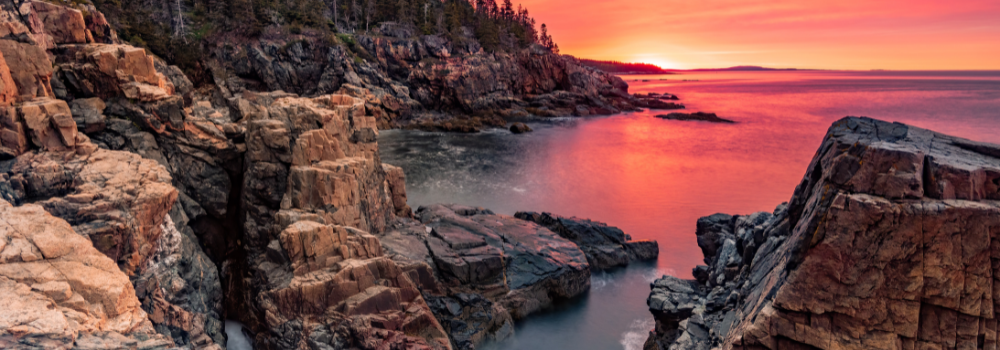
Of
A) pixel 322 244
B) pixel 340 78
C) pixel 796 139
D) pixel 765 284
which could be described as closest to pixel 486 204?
pixel 322 244

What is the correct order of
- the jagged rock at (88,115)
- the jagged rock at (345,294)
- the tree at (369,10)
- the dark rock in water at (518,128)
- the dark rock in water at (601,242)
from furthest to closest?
the tree at (369,10) → the dark rock in water at (518,128) → the dark rock in water at (601,242) → the jagged rock at (88,115) → the jagged rock at (345,294)

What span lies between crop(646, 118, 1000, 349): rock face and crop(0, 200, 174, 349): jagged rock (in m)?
9.80

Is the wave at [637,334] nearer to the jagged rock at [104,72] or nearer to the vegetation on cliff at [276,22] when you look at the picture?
the jagged rock at [104,72]

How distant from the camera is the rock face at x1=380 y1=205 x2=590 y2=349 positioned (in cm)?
1466

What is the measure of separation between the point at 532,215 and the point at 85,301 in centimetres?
1754

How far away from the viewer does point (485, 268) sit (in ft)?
52.9

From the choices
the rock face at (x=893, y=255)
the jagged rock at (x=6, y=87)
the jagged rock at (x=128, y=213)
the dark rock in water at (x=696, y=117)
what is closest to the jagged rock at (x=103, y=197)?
the jagged rock at (x=128, y=213)

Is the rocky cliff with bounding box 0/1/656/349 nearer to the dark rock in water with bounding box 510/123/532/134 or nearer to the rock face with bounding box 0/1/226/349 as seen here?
the rock face with bounding box 0/1/226/349

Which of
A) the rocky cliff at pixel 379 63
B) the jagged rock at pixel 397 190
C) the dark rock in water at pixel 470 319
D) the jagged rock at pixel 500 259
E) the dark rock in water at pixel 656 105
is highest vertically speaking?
the rocky cliff at pixel 379 63

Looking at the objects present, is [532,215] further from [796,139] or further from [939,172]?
[796,139]

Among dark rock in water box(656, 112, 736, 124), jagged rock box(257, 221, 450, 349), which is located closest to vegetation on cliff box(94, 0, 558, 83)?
dark rock in water box(656, 112, 736, 124)

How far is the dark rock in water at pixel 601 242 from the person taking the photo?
20312mm

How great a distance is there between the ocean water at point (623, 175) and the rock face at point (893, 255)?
8.10m

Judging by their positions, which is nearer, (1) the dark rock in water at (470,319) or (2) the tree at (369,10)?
(1) the dark rock in water at (470,319)
